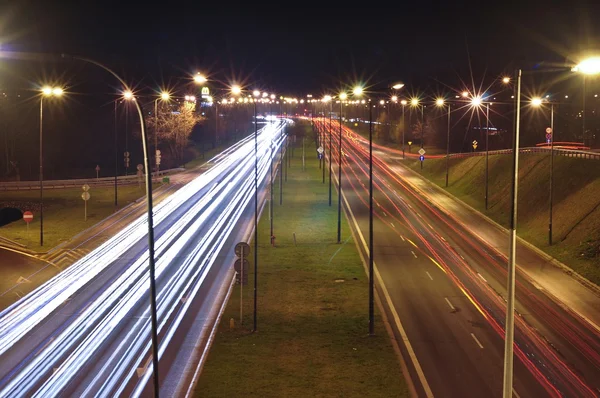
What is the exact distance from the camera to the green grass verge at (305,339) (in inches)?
723

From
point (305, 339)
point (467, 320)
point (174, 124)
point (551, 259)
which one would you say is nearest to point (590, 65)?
point (305, 339)

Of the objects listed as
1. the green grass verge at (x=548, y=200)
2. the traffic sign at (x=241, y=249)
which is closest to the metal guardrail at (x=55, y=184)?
the green grass verge at (x=548, y=200)

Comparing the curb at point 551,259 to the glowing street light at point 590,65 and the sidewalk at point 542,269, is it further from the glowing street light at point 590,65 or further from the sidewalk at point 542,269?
the glowing street light at point 590,65

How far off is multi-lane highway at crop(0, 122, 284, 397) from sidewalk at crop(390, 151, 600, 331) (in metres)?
15.0

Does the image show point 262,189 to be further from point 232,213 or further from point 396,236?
Result: point 396,236

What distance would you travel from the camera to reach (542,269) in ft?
112

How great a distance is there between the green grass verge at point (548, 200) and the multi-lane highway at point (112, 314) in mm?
18569

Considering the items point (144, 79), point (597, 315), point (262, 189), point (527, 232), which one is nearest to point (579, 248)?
point (527, 232)

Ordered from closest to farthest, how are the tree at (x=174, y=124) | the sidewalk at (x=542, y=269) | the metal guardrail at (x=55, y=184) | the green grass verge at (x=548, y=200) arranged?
the sidewalk at (x=542, y=269)
the green grass verge at (x=548, y=200)
the metal guardrail at (x=55, y=184)
the tree at (x=174, y=124)

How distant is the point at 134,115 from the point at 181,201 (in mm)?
38787

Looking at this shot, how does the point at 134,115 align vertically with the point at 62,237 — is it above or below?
above

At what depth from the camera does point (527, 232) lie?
4256 centimetres

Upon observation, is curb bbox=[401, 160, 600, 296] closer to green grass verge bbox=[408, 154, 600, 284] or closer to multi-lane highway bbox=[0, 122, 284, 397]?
green grass verge bbox=[408, 154, 600, 284]

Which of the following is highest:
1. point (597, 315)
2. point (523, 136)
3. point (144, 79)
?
point (144, 79)
